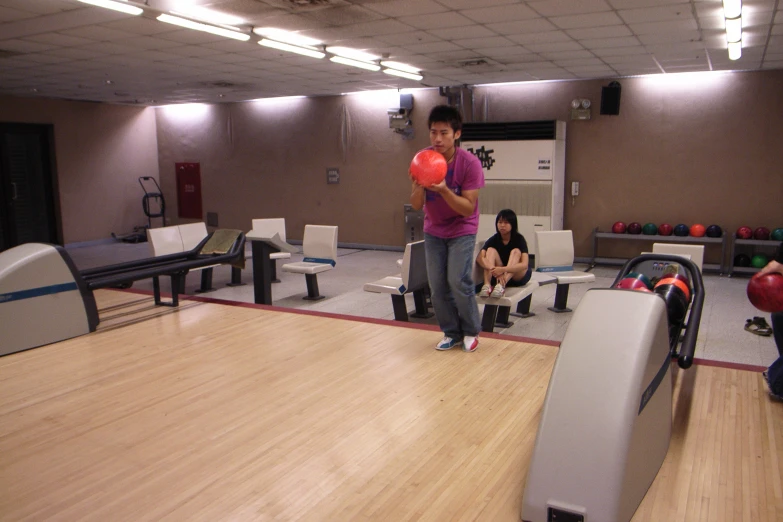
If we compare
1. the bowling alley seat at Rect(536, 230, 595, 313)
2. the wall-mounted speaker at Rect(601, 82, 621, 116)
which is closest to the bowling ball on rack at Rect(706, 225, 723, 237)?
the wall-mounted speaker at Rect(601, 82, 621, 116)

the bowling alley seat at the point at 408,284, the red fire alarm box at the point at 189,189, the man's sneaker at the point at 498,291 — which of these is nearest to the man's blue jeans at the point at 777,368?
the man's sneaker at the point at 498,291

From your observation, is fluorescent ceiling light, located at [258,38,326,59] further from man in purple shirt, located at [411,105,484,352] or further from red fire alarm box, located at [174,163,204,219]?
red fire alarm box, located at [174,163,204,219]

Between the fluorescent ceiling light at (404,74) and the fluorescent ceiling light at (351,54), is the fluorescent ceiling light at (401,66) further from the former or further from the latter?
the fluorescent ceiling light at (351,54)

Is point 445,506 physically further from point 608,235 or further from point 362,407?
point 608,235

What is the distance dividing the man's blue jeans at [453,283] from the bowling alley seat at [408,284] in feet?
4.42

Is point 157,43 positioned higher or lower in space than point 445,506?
higher

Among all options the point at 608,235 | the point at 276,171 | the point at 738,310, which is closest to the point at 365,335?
the point at 738,310

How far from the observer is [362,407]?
2.80m

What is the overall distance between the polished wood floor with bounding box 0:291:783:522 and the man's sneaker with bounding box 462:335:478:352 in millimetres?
65

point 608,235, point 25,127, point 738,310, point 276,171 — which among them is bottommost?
point 738,310

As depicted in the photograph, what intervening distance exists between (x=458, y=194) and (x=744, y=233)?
5.80 meters

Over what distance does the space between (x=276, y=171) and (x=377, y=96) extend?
8.03 feet

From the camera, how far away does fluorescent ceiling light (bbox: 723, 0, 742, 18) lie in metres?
4.52

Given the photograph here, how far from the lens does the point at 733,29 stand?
5.27 meters
